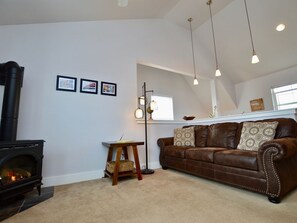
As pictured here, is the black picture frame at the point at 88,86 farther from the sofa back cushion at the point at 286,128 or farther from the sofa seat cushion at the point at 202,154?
the sofa back cushion at the point at 286,128

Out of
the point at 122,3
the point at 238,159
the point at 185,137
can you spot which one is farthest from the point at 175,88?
the point at 238,159

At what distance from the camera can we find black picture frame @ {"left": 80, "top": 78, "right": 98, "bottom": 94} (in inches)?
109

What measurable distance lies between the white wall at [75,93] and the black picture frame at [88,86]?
3.2 inches

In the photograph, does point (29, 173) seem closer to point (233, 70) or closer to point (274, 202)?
point (274, 202)

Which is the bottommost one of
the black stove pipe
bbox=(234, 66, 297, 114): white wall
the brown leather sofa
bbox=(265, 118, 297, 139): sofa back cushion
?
the brown leather sofa

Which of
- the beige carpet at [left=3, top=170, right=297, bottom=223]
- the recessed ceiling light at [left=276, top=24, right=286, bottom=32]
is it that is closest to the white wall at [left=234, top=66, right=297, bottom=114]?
the recessed ceiling light at [left=276, top=24, right=286, bottom=32]

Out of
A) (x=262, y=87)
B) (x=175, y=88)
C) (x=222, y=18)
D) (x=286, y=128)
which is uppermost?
(x=222, y=18)

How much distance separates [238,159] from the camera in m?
1.98

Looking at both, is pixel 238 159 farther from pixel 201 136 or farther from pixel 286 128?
pixel 201 136

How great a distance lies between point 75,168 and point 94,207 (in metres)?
1.10

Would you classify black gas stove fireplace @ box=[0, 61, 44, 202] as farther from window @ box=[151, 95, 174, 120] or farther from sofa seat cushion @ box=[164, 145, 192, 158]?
window @ box=[151, 95, 174, 120]

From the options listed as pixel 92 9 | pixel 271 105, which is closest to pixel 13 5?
pixel 92 9

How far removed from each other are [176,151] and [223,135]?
891mm

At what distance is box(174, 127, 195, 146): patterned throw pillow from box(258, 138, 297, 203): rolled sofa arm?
1.48m
